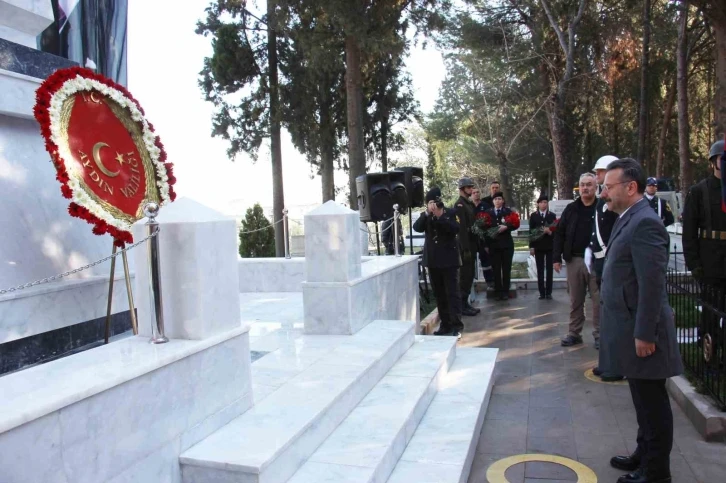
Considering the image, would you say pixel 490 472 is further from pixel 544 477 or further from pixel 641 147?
pixel 641 147

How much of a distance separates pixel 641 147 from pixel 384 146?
25.6 feet

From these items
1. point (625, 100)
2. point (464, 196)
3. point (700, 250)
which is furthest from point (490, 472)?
point (625, 100)

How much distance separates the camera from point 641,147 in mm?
17297

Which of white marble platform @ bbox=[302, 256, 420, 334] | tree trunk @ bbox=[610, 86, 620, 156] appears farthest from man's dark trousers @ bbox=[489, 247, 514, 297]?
tree trunk @ bbox=[610, 86, 620, 156]

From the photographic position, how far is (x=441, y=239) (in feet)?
23.7

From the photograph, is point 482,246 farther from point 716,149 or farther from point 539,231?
point 716,149

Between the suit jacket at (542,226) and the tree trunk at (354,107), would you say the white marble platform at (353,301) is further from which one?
the tree trunk at (354,107)

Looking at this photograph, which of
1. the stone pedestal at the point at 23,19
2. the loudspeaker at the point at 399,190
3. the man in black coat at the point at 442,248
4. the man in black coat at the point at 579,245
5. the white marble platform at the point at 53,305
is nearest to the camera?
the white marble platform at the point at 53,305

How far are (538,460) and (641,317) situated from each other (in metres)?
1.40

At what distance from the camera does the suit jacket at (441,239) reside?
715 cm

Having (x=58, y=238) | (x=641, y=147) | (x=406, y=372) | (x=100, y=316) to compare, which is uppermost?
(x=641, y=147)

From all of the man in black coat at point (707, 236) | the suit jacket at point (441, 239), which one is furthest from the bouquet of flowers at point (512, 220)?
the man in black coat at point (707, 236)

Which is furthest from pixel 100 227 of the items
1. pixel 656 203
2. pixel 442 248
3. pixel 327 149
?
pixel 327 149

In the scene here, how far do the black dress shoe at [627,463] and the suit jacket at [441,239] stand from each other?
11.7ft
